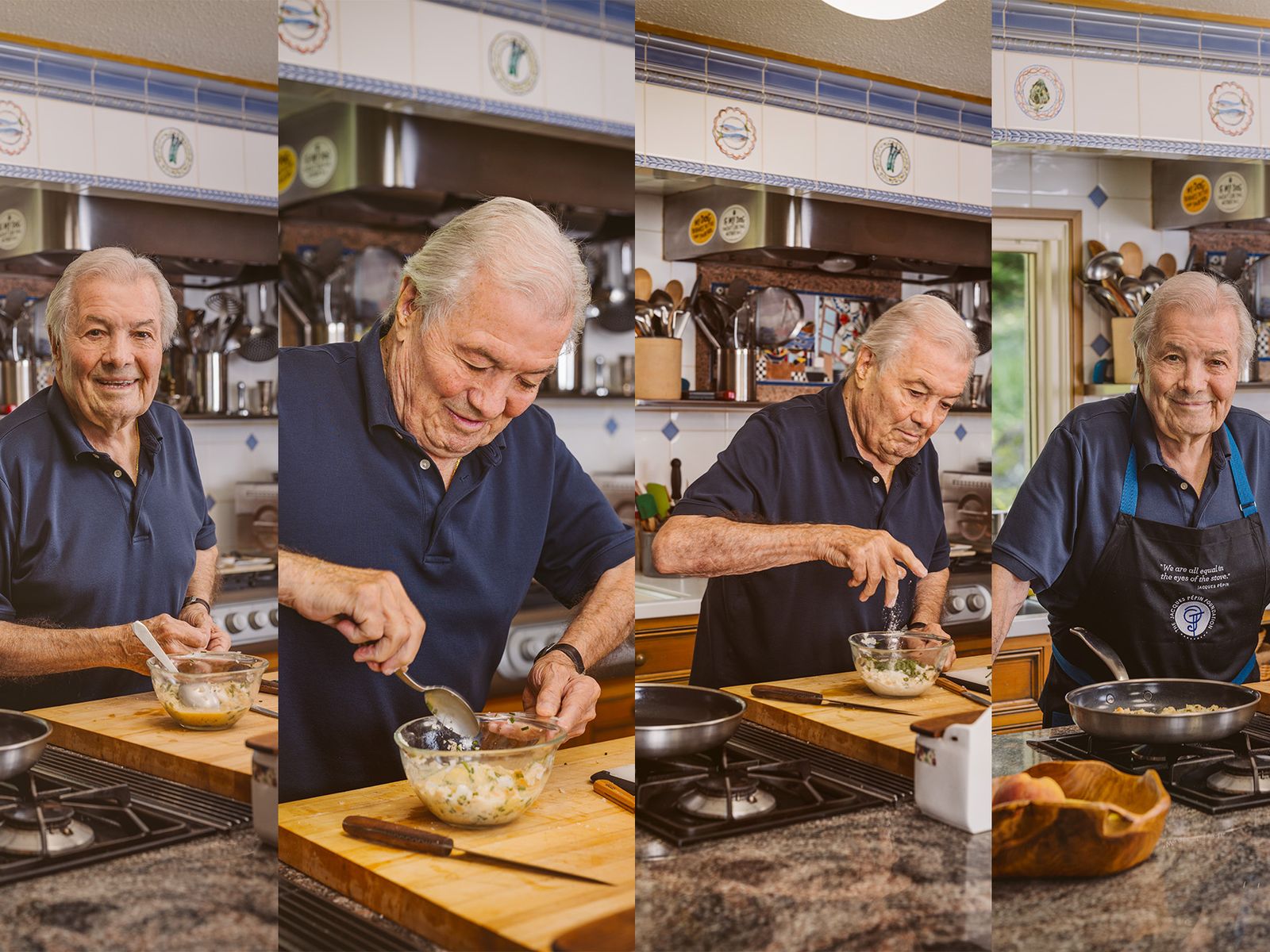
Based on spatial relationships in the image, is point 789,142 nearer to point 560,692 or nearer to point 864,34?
point 864,34

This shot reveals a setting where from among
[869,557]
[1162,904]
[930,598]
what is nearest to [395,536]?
[869,557]

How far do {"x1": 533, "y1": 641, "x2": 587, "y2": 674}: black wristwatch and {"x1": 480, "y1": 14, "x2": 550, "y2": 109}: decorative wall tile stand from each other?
0.63 m

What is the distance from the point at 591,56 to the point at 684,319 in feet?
1.20

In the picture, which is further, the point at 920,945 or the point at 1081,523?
the point at 1081,523

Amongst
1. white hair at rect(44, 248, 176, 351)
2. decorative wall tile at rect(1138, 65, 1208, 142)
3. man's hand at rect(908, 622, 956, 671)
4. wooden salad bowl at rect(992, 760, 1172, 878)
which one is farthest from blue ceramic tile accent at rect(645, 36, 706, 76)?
decorative wall tile at rect(1138, 65, 1208, 142)

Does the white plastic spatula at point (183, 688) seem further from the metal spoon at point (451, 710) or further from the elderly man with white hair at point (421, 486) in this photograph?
the metal spoon at point (451, 710)

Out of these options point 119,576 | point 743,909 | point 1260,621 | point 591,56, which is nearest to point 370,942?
point 743,909

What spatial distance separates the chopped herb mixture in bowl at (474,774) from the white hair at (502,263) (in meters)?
0.46

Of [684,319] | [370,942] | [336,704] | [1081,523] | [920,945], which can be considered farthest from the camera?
[1081,523]

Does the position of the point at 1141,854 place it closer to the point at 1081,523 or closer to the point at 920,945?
the point at 920,945

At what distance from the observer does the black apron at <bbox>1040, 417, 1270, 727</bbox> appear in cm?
241

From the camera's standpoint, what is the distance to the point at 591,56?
1270 millimetres

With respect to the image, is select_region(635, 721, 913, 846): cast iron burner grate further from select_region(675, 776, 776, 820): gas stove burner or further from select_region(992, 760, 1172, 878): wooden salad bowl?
select_region(992, 760, 1172, 878): wooden salad bowl

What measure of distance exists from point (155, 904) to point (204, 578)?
0.40 metres
